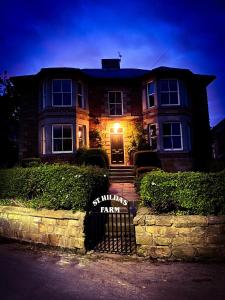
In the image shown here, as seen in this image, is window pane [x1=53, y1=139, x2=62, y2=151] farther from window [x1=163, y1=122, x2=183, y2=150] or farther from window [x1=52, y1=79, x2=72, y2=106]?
window [x1=163, y1=122, x2=183, y2=150]

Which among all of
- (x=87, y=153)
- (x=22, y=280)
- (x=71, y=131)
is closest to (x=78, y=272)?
(x=22, y=280)

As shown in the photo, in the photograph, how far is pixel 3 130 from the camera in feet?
87.0

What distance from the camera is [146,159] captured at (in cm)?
1781

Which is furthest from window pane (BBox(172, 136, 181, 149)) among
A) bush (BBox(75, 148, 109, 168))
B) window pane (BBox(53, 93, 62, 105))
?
window pane (BBox(53, 93, 62, 105))

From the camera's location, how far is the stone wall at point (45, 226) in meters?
7.43

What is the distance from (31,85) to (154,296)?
1947 centimetres

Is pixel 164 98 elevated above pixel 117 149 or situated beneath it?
elevated above

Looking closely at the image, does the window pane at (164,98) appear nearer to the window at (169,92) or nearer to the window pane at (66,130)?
the window at (169,92)

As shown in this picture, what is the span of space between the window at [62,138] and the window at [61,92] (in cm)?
176

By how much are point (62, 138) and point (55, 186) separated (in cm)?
1169

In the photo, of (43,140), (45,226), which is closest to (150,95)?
(43,140)

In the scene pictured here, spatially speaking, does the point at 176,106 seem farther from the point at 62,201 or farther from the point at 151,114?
the point at 62,201

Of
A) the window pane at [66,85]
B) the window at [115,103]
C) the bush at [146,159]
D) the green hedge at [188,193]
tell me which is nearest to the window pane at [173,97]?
the window at [115,103]

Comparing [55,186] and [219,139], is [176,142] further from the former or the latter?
[219,139]
